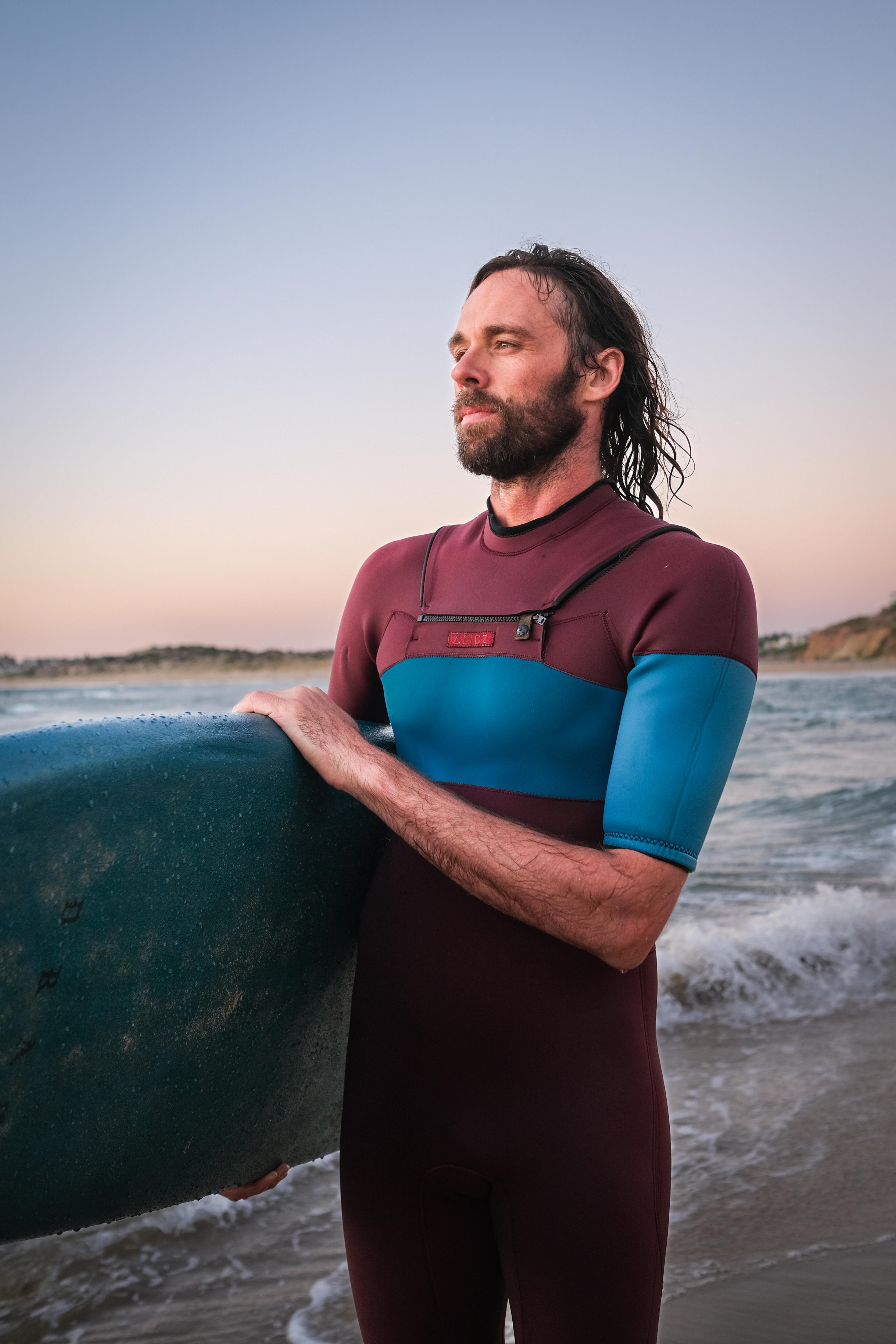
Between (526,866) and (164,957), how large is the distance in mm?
481

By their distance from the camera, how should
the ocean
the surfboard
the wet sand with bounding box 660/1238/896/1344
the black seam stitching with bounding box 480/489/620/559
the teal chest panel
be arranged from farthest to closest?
1. the ocean
2. the wet sand with bounding box 660/1238/896/1344
3. the black seam stitching with bounding box 480/489/620/559
4. the teal chest panel
5. the surfboard

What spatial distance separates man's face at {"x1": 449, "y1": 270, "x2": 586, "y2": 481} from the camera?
1603 millimetres

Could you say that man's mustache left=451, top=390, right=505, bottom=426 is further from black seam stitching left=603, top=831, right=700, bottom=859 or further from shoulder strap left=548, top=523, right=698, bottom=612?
black seam stitching left=603, top=831, right=700, bottom=859

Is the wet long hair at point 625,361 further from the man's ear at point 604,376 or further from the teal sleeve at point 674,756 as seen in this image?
the teal sleeve at point 674,756

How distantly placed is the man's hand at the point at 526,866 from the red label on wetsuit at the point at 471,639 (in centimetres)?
21

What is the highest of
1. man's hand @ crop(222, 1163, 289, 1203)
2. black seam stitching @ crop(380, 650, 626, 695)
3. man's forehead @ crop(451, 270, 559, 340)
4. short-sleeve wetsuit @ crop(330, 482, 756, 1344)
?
man's forehead @ crop(451, 270, 559, 340)

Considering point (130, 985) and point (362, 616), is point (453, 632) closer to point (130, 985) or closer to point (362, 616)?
point (362, 616)

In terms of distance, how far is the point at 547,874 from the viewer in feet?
4.25

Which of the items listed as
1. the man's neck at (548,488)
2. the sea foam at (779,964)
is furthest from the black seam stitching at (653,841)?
the sea foam at (779,964)

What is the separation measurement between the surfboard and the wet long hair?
0.68m

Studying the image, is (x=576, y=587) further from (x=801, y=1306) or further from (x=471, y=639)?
(x=801, y=1306)

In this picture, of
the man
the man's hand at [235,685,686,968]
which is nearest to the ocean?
the man's hand at [235,685,686,968]

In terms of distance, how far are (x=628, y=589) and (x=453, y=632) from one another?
0.29 m

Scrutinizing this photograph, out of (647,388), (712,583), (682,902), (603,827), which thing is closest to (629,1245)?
(603,827)
